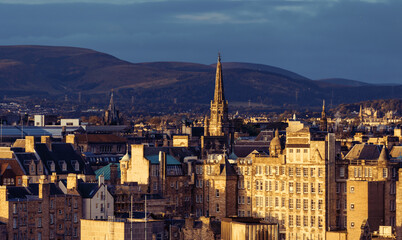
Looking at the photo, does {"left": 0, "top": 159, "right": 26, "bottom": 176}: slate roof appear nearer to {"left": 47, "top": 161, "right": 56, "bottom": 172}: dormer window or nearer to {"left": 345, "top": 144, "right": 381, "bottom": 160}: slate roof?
{"left": 47, "top": 161, "right": 56, "bottom": 172}: dormer window

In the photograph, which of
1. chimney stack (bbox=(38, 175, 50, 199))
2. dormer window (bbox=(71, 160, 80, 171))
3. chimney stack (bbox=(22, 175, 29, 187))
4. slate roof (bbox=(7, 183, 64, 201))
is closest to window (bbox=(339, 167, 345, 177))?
slate roof (bbox=(7, 183, 64, 201))

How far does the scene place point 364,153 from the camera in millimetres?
130250

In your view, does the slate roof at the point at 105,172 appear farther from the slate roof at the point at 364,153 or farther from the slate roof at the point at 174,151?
the slate roof at the point at 364,153

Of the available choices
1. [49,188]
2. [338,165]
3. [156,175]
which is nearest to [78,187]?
[49,188]

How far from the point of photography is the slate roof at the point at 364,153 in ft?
424

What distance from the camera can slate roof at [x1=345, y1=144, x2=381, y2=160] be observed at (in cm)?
12925

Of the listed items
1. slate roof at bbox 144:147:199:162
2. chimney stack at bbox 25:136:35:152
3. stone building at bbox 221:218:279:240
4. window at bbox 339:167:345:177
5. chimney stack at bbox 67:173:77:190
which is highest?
chimney stack at bbox 25:136:35:152

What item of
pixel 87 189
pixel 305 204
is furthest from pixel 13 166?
pixel 305 204

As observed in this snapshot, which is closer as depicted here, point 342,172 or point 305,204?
point 342,172

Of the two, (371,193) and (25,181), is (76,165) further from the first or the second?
(371,193)

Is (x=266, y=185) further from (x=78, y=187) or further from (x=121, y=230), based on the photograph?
(x=121, y=230)

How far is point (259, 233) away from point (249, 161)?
37452 mm

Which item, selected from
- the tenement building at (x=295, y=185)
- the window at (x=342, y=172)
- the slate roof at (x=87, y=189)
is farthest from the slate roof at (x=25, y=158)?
the window at (x=342, y=172)

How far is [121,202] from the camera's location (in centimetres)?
12588
